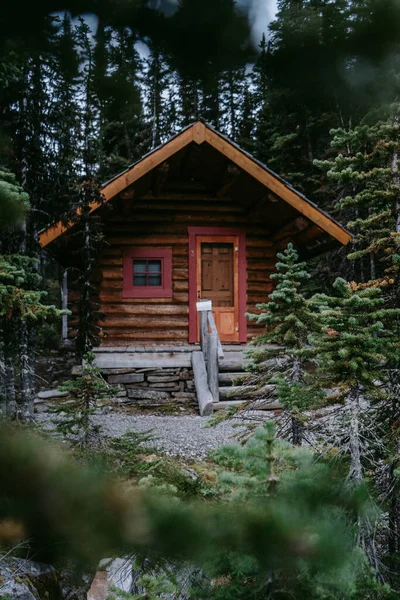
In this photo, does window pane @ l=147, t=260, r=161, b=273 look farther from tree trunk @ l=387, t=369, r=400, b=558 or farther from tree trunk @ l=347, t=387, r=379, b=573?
tree trunk @ l=347, t=387, r=379, b=573

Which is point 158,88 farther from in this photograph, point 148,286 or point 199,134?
point 148,286

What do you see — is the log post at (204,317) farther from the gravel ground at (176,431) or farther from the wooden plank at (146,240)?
the wooden plank at (146,240)

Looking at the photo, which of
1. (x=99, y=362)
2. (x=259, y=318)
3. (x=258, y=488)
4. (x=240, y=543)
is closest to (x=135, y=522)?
(x=240, y=543)

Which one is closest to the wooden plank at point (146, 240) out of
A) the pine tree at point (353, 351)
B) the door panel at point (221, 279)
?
the door panel at point (221, 279)

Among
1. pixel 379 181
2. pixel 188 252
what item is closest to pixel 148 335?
pixel 188 252

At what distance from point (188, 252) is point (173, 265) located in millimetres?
452

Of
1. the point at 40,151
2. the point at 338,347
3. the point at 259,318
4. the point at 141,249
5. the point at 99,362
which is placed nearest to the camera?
the point at 338,347

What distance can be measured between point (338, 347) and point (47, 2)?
2.29 m

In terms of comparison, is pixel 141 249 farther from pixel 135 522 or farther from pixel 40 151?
pixel 135 522

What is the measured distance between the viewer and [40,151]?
19.3 feet

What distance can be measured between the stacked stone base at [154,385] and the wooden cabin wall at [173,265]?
0.97 meters

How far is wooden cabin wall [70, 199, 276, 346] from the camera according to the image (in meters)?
9.36

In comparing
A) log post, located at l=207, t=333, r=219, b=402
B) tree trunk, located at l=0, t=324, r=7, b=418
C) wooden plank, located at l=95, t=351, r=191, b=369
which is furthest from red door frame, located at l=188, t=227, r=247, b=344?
tree trunk, located at l=0, t=324, r=7, b=418

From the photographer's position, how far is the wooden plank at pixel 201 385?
7242 millimetres
